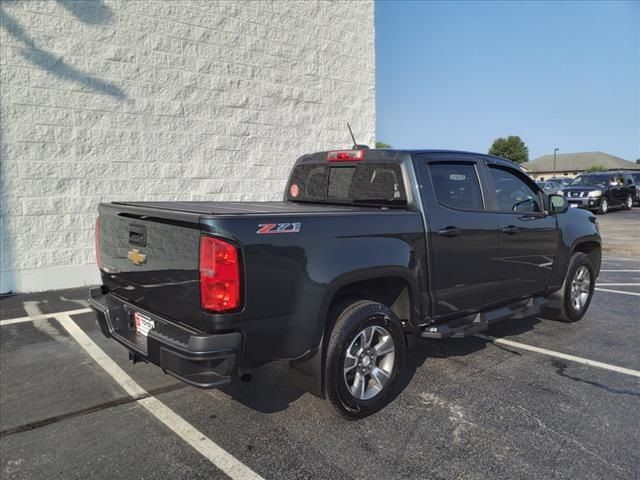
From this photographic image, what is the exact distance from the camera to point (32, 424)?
3502 mm

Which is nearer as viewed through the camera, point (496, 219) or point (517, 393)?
point (517, 393)

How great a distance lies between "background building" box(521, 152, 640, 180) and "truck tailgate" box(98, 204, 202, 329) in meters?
95.4

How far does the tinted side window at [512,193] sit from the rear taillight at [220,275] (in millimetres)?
2887

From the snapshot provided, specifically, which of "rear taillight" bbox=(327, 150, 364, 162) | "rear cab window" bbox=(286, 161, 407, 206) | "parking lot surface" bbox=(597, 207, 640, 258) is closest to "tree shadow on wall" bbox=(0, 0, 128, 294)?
"rear cab window" bbox=(286, 161, 407, 206)

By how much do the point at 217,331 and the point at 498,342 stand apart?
3439 millimetres

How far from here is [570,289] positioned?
563cm

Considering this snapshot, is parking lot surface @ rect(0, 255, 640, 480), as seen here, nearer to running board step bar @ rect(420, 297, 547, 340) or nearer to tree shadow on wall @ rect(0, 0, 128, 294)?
running board step bar @ rect(420, 297, 547, 340)

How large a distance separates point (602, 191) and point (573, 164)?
82.9 m

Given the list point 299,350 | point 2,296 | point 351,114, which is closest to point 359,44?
point 351,114

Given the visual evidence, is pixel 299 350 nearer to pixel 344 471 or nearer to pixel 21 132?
pixel 344 471

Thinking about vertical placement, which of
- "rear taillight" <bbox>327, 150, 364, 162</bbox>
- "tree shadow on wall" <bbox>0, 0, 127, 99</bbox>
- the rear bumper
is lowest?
the rear bumper

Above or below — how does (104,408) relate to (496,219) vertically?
below

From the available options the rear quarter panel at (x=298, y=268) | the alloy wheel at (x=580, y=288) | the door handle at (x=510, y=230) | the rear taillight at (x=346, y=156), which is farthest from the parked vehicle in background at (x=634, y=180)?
the rear quarter panel at (x=298, y=268)

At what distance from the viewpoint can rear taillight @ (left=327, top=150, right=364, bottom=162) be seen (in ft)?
14.1
